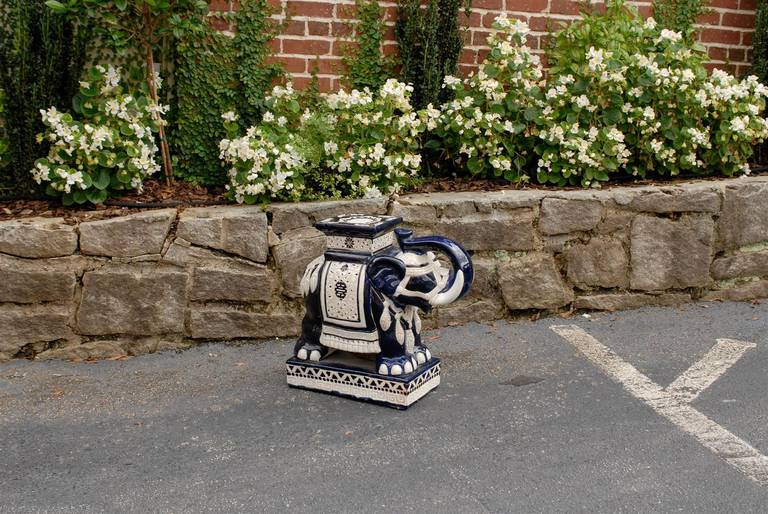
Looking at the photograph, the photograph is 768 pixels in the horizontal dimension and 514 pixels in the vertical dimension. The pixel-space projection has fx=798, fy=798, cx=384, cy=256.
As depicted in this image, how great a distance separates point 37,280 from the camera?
385 centimetres

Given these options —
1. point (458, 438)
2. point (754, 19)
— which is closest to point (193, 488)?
point (458, 438)

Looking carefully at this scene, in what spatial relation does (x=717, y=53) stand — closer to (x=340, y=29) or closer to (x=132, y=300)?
(x=340, y=29)

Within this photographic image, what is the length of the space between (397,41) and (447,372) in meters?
2.16

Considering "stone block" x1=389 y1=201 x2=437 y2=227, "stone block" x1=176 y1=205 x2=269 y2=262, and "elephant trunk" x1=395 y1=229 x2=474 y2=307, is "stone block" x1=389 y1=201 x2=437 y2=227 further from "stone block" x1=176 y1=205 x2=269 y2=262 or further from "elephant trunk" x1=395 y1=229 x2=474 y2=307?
"elephant trunk" x1=395 y1=229 x2=474 y2=307

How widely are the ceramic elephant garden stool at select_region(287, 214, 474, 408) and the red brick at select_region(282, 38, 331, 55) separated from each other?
1.71 metres

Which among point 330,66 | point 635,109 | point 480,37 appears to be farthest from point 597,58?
point 330,66

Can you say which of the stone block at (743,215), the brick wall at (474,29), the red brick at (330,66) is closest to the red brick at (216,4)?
the brick wall at (474,29)

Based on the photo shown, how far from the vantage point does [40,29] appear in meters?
4.03

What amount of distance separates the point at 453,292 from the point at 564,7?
278cm

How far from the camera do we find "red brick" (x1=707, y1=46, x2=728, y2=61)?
545cm

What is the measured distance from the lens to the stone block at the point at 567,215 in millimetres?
4398

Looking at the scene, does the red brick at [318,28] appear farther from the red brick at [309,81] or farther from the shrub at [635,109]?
the shrub at [635,109]

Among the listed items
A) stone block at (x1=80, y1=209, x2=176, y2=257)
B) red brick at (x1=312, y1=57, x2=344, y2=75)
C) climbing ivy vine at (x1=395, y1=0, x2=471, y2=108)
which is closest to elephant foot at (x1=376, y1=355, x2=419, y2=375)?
stone block at (x1=80, y1=209, x2=176, y2=257)

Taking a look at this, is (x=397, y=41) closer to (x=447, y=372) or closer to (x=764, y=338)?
(x=447, y=372)
